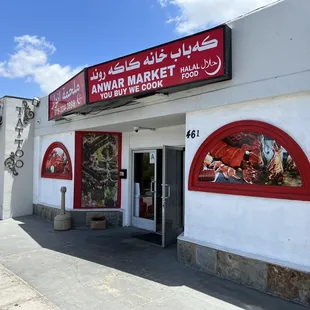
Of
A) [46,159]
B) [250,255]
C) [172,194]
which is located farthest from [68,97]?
[250,255]

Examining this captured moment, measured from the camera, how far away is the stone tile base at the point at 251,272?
4207 mm

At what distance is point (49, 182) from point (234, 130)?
294 inches

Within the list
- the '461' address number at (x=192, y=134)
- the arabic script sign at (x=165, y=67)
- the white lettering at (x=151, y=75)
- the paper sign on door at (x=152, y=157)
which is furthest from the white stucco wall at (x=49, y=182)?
the '461' address number at (x=192, y=134)

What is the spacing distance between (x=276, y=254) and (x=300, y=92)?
232cm

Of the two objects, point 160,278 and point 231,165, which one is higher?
point 231,165

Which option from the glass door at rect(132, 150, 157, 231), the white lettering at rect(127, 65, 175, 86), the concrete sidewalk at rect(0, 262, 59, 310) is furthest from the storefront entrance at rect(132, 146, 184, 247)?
the concrete sidewalk at rect(0, 262, 59, 310)

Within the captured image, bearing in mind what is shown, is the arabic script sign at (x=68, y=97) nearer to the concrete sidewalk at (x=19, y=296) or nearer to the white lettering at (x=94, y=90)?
the white lettering at (x=94, y=90)

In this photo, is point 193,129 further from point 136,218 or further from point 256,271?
point 136,218

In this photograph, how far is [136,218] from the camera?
9070 mm

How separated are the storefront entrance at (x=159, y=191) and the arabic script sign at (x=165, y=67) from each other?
165 cm

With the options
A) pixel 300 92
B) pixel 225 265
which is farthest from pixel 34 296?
pixel 300 92

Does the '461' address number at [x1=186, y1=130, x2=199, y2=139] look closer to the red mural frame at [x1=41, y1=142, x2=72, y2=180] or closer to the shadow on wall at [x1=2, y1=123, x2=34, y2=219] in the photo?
the red mural frame at [x1=41, y1=142, x2=72, y2=180]

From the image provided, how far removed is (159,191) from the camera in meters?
8.42

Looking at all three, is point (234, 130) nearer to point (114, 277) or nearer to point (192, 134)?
point (192, 134)
